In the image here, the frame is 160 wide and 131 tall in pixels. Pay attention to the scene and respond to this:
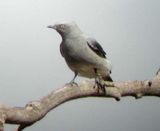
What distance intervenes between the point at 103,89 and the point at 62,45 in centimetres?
25

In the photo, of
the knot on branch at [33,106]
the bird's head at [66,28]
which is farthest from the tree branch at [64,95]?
the bird's head at [66,28]

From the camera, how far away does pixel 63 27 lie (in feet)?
5.73

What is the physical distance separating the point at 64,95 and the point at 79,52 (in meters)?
0.29

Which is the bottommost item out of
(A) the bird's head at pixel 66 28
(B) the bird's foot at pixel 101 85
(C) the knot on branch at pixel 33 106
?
(B) the bird's foot at pixel 101 85

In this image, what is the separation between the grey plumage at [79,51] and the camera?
5.63 feet

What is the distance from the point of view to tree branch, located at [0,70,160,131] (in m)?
1.30

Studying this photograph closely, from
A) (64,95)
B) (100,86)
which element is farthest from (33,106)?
(100,86)

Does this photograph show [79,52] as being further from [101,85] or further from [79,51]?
[101,85]

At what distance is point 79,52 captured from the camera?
1.72 meters

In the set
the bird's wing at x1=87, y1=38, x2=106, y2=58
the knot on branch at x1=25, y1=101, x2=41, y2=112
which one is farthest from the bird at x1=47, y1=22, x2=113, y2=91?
the knot on branch at x1=25, y1=101, x2=41, y2=112

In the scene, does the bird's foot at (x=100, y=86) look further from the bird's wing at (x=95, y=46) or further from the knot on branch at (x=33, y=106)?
the knot on branch at (x=33, y=106)

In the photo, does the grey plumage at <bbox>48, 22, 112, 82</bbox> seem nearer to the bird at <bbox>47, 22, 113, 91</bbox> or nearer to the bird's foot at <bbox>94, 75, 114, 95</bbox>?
the bird at <bbox>47, 22, 113, 91</bbox>

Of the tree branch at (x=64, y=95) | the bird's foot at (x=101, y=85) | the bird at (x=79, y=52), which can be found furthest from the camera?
the bird at (x=79, y=52)

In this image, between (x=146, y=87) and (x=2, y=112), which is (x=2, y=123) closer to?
(x=2, y=112)
